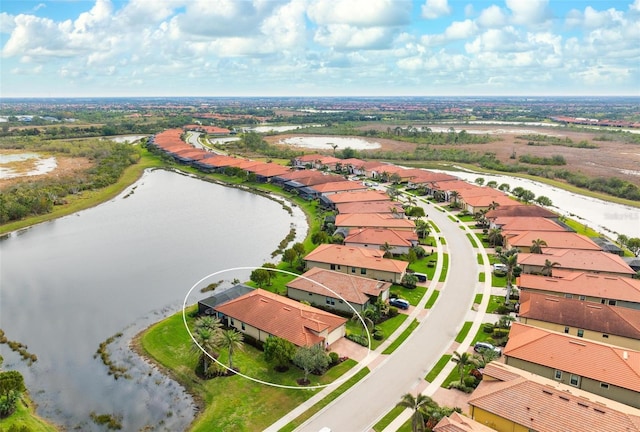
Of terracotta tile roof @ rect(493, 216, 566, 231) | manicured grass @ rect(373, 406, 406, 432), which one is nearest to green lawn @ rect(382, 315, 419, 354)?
manicured grass @ rect(373, 406, 406, 432)

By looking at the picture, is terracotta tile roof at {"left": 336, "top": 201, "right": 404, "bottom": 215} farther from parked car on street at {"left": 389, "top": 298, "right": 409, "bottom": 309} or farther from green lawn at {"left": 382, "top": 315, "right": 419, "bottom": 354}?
green lawn at {"left": 382, "top": 315, "right": 419, "bottom": 354}

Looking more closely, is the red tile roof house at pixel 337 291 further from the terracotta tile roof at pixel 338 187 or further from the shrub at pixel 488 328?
the terracotta tile roof at pixel 338 187

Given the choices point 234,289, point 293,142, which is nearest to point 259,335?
point 234,289

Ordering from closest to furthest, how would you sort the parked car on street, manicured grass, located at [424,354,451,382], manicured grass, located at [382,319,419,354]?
1. manicured grass, located at [424,354,451,382]
2. manicured grass, located at [382,319,419,354]
3. the parked car on street

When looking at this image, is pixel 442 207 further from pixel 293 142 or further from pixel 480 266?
pixel 293 142

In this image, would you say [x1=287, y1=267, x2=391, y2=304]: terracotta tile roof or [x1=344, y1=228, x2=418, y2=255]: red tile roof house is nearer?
[x1=287, y1=267, x2=391, y2=304]: terracotta tile roof

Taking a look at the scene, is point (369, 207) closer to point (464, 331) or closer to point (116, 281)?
point (464, 331)
